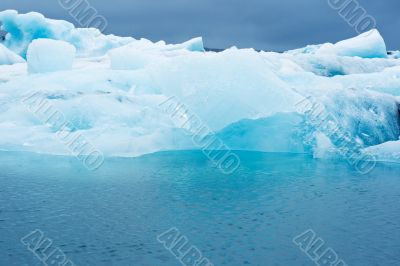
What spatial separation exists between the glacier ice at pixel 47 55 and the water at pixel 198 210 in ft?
21.0

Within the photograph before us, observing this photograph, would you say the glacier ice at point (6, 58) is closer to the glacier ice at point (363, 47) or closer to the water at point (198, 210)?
the glacier ice at point (363, 47)

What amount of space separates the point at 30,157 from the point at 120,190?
3.39 m

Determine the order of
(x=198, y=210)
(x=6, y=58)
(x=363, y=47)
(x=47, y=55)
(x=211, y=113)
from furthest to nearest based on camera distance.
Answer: (x=363, y=47), (x=6, y=58), (x=47, y=55), (x=211, y=113), (x=198, y=210)

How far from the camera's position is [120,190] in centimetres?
686

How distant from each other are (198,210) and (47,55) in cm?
1058

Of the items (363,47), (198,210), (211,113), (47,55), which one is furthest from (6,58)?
(198,210)

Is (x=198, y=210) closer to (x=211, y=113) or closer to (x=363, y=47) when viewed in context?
(x=211, y=113)

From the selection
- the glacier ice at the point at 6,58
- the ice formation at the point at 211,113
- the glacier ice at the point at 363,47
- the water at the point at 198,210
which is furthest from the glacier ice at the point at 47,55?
the glacier ice at the point at 363,47

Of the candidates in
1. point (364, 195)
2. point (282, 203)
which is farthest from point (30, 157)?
point (364, 195)

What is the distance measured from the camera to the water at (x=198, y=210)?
4547 millimetres

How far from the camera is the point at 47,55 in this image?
14.9 meters

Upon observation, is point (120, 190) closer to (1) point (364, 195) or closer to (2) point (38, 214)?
(2) point (38, 214)

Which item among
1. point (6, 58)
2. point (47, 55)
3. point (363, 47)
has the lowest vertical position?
point (47, 55)

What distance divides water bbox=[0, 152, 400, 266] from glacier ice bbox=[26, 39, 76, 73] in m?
6.39
